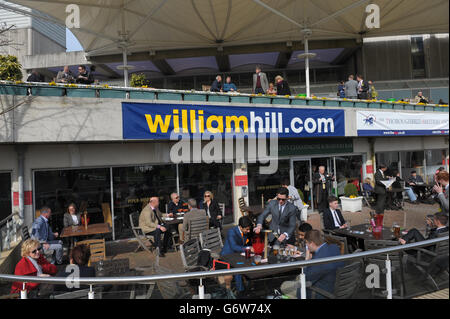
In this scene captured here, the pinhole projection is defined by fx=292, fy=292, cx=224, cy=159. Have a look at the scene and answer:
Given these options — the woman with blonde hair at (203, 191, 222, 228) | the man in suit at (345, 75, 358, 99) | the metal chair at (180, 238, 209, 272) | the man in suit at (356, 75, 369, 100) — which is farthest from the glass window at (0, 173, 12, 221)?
the man in suit at (356, 75, 369, 100)

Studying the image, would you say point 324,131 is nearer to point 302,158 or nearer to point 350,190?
point 302,158

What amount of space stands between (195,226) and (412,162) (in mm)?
15154

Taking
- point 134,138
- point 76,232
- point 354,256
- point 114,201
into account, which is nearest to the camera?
point 354,256

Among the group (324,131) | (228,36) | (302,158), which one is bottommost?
(302,158)

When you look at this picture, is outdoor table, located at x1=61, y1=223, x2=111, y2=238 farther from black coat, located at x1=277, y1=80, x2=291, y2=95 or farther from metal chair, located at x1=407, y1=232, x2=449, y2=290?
black coat, located at x1=277, y1=80, x2=291, y2=95

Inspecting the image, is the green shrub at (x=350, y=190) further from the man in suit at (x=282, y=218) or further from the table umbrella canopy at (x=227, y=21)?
the table umbrella canopy at (x=227, y=21)

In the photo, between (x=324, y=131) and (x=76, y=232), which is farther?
(x=324, y=131)

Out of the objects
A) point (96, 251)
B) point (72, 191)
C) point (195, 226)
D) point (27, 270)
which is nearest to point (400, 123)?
point (195, 226)

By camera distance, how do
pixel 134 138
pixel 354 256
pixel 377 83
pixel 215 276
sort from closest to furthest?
pixel 215 276 < pixel 354 256 < pixel 134 138 < pixel 377 83

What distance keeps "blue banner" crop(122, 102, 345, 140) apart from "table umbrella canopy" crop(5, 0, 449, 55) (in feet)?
20.0

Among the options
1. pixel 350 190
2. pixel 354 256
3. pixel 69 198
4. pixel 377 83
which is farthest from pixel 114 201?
pixel 377 83

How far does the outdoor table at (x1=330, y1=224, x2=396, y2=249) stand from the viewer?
590cm

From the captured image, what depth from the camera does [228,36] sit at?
70.0 feet
